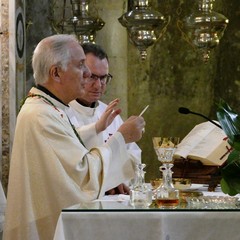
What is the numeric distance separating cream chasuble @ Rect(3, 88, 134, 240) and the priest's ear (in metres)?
0.18

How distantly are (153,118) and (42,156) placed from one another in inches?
188

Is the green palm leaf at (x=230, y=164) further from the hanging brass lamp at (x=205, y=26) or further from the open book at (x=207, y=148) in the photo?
the hanging brass lamp at (x=205, y=26)

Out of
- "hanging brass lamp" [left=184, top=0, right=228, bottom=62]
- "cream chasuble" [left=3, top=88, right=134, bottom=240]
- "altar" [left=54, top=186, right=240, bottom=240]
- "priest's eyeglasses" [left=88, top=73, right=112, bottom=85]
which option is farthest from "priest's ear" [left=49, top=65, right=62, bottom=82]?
"hanging brass lamp" [left=184, top=0, right=228, bottom=62]

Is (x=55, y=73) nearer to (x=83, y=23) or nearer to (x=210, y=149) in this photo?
(x=210, y=149)

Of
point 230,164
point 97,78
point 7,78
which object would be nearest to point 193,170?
point 97,78

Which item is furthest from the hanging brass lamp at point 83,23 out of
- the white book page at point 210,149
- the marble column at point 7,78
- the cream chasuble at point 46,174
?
the cream chasuble at point 46,174

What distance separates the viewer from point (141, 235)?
4047 millimetres

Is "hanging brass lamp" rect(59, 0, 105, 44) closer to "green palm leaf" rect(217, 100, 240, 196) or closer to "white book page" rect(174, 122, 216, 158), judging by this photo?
"white book page" rect(174, 122, 216, 158)

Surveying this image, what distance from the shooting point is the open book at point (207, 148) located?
5.74 m

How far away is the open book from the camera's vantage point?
5738mm

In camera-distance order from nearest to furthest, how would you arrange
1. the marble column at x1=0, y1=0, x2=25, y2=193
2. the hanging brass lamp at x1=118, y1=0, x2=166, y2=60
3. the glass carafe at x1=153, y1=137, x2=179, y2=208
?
the glass carafe at x1=153, y1=137, x2=179, y2=208
the hanging brass lamp at x1=118, y1=0, x2=166, y2=60
the marble column at x1=0, y1=0, x2=25, y2=193

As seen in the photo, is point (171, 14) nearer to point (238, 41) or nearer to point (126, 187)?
point (238, 41)

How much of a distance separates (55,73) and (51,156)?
0.52 m

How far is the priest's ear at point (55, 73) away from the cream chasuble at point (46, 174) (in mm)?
184
